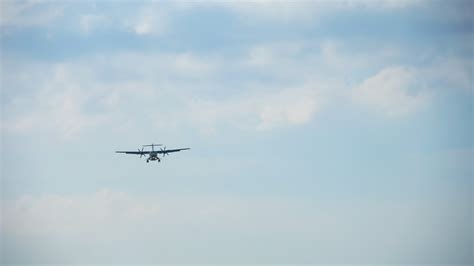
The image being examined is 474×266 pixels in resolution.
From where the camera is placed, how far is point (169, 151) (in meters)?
171

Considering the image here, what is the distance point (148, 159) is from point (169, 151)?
30.4 ft

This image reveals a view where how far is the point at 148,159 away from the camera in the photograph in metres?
164
